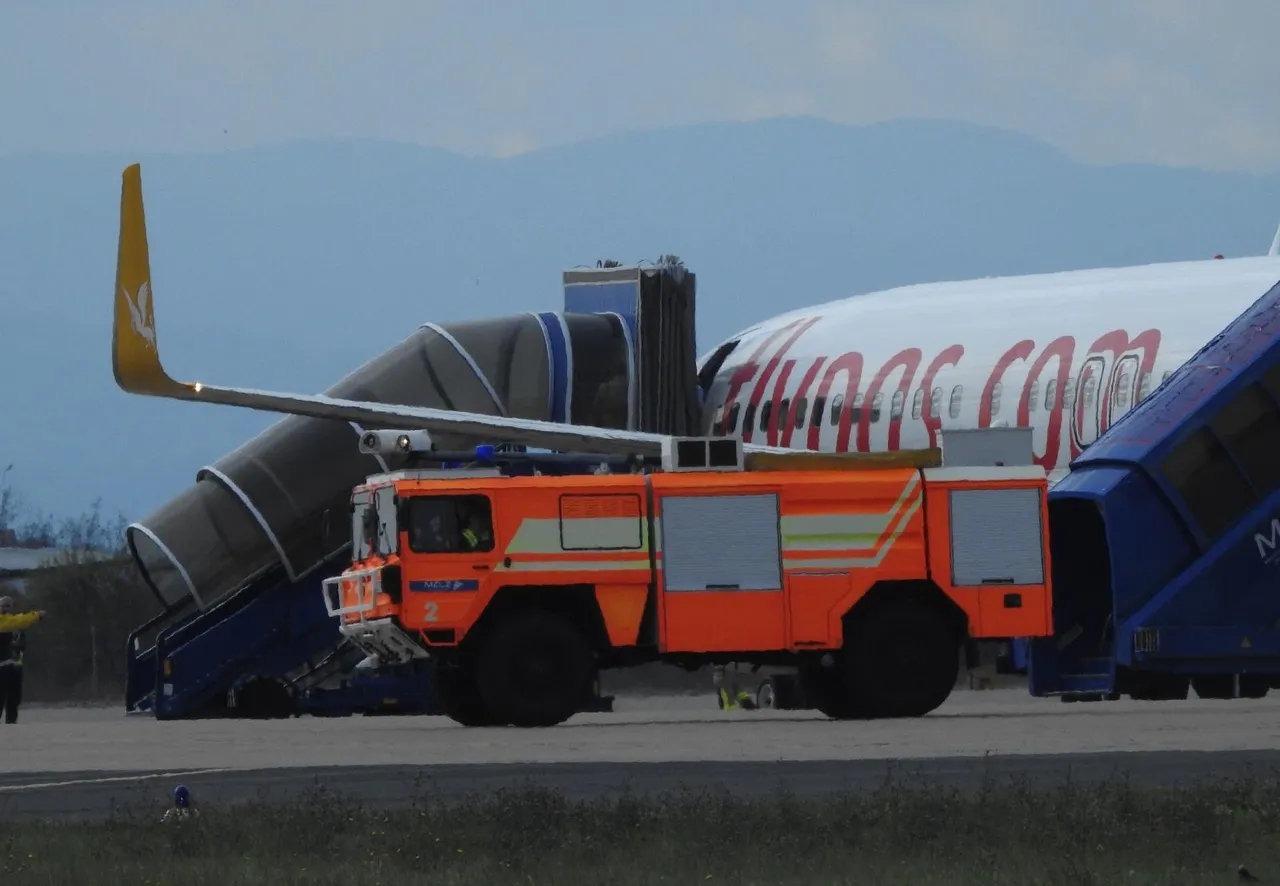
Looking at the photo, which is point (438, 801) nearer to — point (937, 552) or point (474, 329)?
point (937, 552)

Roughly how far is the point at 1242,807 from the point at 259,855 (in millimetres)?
4394

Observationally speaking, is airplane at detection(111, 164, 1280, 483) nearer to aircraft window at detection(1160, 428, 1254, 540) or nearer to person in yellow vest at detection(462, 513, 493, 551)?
aircraft window at detection(1160, 428, 1254, 540)

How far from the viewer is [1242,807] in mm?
12086

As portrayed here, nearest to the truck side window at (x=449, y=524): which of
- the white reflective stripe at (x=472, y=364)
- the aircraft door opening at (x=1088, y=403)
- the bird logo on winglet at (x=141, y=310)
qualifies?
the aircraft door opening at (x=1088, y=403)

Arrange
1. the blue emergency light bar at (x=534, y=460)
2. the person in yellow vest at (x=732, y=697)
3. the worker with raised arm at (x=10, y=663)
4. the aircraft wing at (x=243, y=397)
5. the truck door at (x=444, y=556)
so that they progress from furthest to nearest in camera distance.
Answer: the person in yellow vest at (x=732, y=697), the worker with raised arm at (x=10, y=663), the aircraft wing at (x=243, y=397), the blue emergency light bar at (x=534, y=460), the truck door at (x=444, y=556)

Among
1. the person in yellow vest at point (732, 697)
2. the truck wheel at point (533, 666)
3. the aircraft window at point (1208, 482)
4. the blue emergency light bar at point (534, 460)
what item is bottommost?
the person in yellow vest at point (732, 697)

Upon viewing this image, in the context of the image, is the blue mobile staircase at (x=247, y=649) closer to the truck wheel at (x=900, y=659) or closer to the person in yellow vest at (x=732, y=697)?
the person in yellow vest at (x=732, y=697)

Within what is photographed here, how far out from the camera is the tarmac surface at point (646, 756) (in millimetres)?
14773

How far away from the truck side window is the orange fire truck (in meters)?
0.01

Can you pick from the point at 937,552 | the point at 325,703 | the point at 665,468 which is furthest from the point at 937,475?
the point at 325,703

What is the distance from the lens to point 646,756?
1764 centimetres

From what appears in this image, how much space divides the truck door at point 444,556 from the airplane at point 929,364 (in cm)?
771

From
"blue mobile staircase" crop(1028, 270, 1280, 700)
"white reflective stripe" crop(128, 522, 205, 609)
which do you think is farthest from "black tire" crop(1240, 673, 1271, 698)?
"white reflective stripe" crop(128, 522, 205, 609)

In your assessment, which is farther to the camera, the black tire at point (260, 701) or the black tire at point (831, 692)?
the black tire at point (260, 701)
